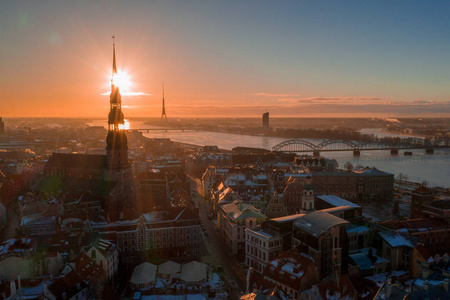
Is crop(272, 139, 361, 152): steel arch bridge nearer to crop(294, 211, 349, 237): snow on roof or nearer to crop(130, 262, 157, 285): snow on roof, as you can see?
crop(294, 211, 349, 237): snow on roof

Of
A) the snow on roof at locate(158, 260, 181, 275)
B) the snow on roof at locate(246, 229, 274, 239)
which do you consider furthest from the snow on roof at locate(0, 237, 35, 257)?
the snow on roof at locate(246, 229, 274, 239)

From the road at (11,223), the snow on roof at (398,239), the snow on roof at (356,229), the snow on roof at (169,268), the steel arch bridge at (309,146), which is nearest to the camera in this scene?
the snow on roof at (169,268)

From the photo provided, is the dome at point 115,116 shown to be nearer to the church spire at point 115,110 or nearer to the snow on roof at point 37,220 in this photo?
the church spire at point 115,110

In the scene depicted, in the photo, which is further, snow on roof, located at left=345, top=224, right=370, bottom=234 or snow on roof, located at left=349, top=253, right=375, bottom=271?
snow on roof, located at left=345, top=224, right=370, bottom=234

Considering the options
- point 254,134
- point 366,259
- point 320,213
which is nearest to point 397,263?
point 366,259

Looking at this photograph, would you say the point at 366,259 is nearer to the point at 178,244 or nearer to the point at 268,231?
the point at 268,231

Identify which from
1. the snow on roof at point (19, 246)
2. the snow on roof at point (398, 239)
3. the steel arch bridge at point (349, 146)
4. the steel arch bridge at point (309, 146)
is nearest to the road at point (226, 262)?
the snow on roof at point (398, 239)
